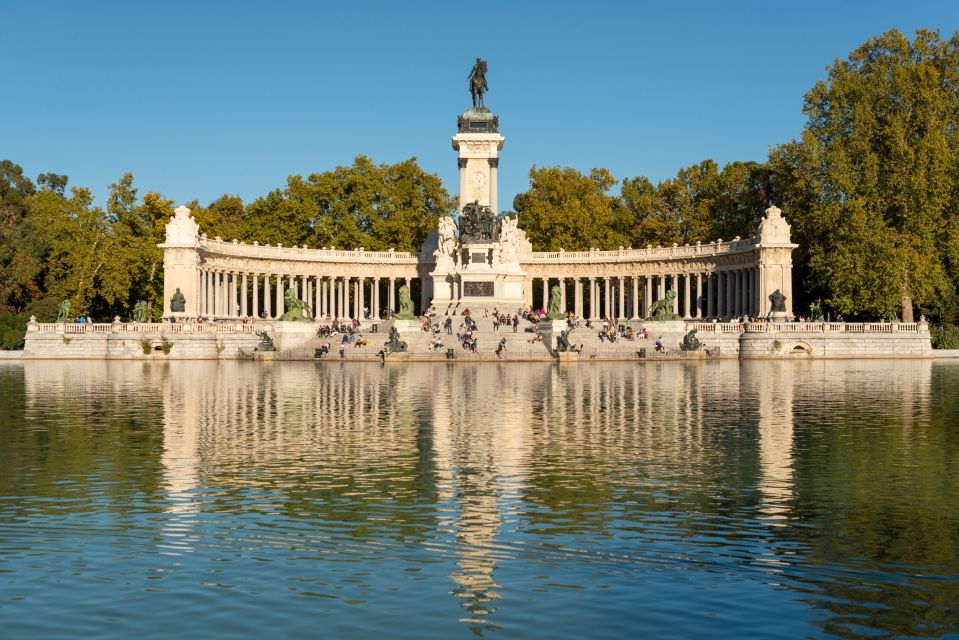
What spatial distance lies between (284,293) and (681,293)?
124 ft

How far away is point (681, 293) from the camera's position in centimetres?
9844

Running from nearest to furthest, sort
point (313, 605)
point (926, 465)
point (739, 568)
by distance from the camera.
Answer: point (313, 605), point (739, 568), point (926, 465)

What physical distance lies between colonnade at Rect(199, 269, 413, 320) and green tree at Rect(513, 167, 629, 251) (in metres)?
15.2

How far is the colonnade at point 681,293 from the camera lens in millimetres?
84938

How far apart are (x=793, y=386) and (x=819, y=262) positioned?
43132 millimetres

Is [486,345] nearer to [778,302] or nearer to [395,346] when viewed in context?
[395,346]

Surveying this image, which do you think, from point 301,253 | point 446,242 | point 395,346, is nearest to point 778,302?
point 446,242

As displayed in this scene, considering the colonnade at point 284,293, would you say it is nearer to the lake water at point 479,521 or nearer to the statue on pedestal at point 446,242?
the statue on pedestal at point 446,242

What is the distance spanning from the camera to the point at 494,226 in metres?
82.3

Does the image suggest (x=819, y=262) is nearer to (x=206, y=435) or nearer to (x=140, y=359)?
(x=140, y=359)

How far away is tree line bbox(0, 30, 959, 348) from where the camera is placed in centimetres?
7394

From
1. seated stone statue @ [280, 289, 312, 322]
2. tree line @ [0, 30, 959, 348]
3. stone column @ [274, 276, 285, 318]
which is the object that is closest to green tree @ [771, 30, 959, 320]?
tree line @ [0, 30, 959, 348]

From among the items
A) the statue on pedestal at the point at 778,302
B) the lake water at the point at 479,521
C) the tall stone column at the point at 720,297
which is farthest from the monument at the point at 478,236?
the lake water at the point at 479,521

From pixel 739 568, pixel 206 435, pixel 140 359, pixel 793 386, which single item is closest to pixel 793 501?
pixel 739 568
